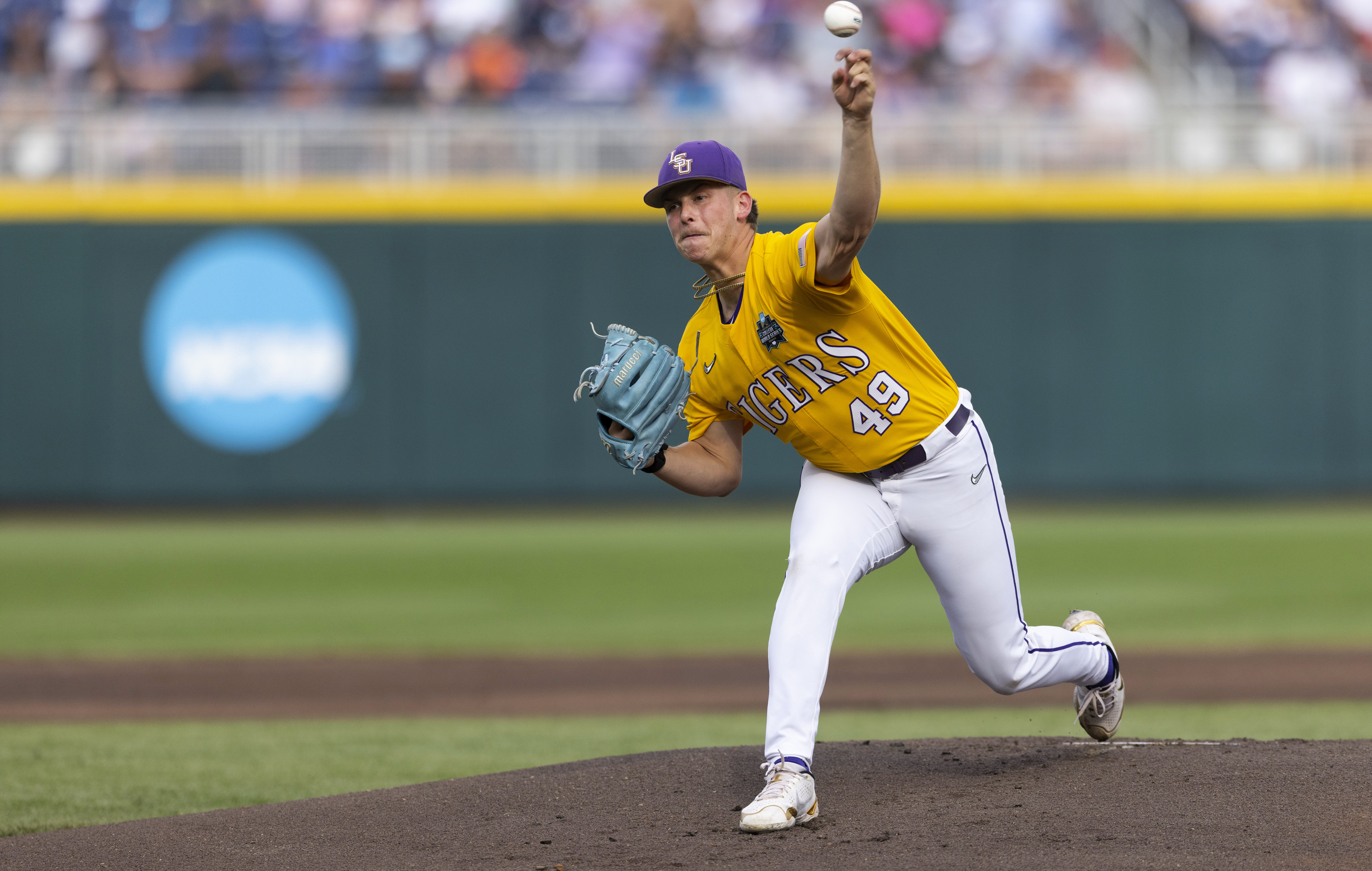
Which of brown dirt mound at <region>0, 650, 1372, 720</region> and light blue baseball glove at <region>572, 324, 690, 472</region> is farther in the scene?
brown dirt mound at <region>0, 650, 1372, 720</region>

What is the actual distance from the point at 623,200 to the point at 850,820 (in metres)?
12.4

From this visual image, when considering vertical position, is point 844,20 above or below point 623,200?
below

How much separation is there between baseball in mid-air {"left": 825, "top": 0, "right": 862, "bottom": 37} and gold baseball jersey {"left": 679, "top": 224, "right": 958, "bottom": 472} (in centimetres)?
52

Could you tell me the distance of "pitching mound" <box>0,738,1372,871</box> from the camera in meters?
3.70

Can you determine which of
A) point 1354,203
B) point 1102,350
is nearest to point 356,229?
point 1102,350

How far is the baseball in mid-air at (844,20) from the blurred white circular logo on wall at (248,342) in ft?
40.8

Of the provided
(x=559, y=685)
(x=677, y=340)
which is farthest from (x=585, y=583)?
(x=677, y=340)

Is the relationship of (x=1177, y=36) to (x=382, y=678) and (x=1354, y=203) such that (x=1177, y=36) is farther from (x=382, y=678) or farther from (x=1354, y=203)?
(x=382, y=678)

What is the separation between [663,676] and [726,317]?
3.81m

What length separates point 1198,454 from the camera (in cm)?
1598

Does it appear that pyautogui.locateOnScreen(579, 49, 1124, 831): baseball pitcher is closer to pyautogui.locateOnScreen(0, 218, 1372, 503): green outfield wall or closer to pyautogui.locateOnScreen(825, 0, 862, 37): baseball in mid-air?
pyautogui.locateOnScreen(825, 0, 862, 37): baseball in mid-air

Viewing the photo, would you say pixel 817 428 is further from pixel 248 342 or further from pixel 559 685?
pixel 248 342

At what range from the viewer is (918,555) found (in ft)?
14.3

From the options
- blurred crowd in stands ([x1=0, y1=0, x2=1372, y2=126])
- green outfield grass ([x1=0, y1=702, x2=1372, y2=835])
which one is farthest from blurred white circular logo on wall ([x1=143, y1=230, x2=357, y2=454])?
green outfield grass ([x1=0, y1=702, x2=1372, y2=835])
